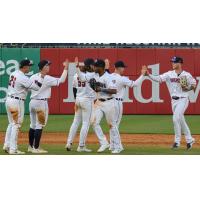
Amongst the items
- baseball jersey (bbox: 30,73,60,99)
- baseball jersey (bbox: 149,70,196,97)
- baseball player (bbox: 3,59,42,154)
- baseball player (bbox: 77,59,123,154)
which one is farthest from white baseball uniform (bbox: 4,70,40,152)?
baseball jersey (bbox: 149,70,196,97)

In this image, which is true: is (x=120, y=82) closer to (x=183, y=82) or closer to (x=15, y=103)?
(x=183, y=82)

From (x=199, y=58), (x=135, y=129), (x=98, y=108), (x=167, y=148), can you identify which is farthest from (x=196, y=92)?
(x=98, y=108)

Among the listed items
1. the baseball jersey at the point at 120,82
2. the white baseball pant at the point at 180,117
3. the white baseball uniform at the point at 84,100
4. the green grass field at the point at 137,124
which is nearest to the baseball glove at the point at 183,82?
the white baseball pant at the point at 180,117

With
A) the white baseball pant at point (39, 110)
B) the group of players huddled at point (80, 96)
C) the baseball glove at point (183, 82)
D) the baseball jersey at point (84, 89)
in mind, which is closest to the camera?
the group of players huddled at point (80, 96)

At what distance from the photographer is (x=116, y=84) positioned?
12.6 metres

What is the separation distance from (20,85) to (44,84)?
0.45 meters

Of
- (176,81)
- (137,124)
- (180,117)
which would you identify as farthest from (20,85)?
(137,124)

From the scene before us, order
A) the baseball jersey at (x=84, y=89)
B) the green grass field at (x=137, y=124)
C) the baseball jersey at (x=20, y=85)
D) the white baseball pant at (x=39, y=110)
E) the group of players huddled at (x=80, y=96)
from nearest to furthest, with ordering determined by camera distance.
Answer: the baseball jersey at (x=20, y=85) → the group of players huddled at (x=80, y=96) → the white baseball pant at (x=39, y=110) → the baseball jersey at (x=84, y=89) → the green grass field at (x=137, y=124)

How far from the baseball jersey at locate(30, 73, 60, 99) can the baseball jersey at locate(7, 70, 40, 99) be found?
0.37ft

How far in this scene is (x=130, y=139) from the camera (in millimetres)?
16594

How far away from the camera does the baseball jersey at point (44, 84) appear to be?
12.4 metres

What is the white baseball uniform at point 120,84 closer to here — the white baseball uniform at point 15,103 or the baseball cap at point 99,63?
the baseball cap at point 99,63

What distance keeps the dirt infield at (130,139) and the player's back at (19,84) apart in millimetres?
3490

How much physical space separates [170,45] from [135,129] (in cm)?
771
